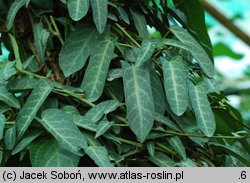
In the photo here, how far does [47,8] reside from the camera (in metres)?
0.94

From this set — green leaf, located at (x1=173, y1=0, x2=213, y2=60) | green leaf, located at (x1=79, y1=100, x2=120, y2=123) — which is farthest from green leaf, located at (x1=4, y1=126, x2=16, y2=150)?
green leaf, located at (x1=173, y1=0, x2=213, y2=60)

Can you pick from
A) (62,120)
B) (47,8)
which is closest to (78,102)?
(62,120)

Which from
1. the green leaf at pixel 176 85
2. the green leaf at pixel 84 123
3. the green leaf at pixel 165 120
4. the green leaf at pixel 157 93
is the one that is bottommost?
the green leaf at pixel 84 123

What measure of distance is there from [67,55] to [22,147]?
0.65ft

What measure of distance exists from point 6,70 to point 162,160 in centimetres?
30

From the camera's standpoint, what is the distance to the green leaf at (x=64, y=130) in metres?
0.75

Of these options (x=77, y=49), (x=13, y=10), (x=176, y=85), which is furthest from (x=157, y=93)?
(x=13, y=10)

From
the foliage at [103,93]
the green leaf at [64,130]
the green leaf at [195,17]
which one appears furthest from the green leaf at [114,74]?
the green leaf at [195,17]

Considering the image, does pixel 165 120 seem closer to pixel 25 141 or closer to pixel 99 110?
pixel 99 110

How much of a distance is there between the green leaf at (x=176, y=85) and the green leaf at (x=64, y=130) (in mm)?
155

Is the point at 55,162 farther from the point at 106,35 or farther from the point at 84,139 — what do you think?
the point at 106,35

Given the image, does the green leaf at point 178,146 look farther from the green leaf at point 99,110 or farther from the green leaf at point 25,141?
the green leaf at point 25,141

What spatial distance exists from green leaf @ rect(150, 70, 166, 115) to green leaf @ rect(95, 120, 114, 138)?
95 millimetres

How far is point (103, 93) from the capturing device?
879 mm
